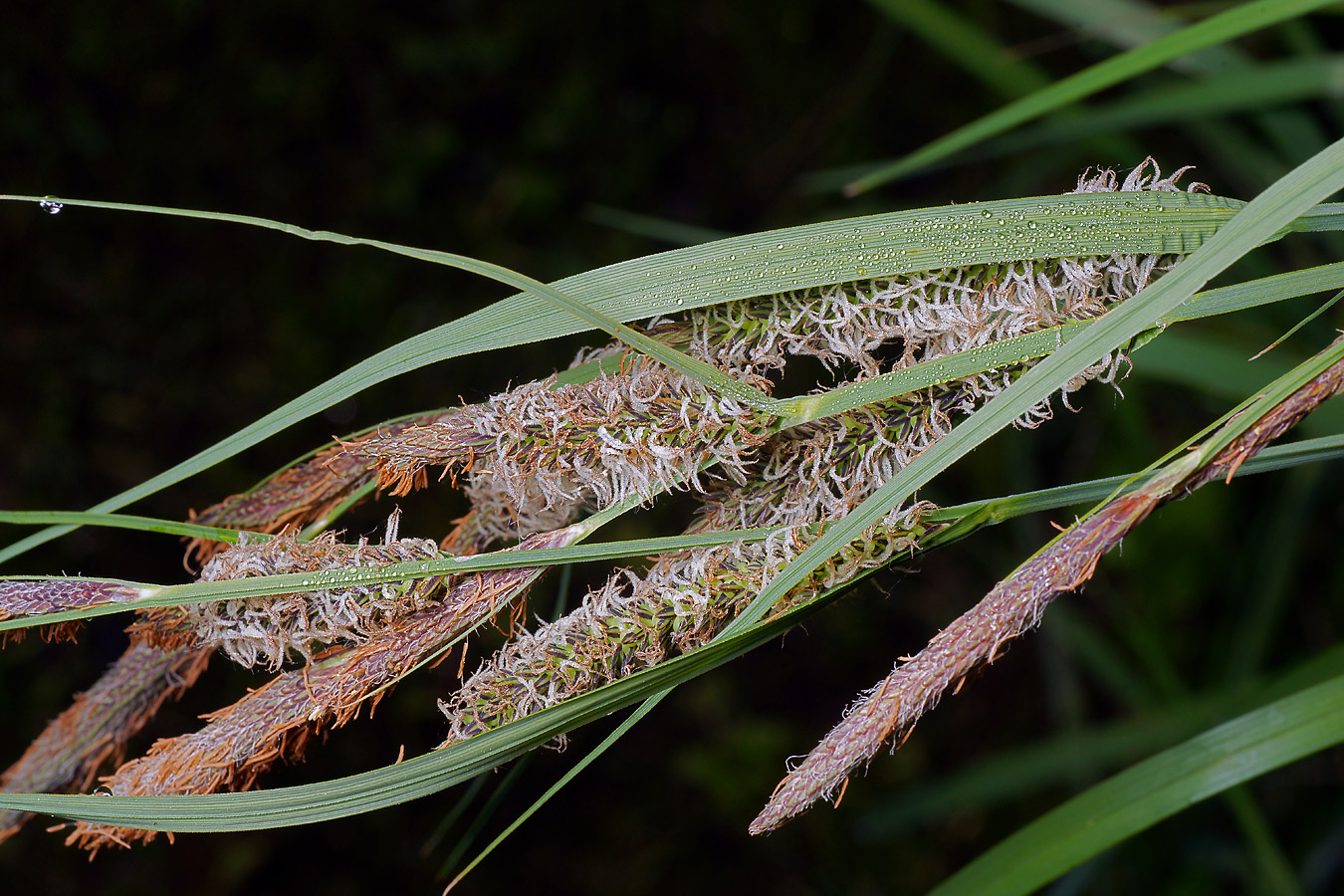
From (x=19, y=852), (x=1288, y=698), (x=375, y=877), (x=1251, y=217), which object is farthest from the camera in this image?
(x=375, y=877)

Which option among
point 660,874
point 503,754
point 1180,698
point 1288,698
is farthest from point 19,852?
point 1180,698

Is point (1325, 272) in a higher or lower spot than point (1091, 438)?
lower

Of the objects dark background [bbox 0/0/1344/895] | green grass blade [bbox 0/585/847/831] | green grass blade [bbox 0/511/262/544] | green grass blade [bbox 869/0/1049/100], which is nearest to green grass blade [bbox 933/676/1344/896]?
green grass blade [bbox 0/585/847/831]

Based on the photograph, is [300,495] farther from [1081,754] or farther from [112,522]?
[1081,754]

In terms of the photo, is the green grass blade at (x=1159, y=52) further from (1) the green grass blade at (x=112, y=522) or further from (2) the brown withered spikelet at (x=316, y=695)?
(1) the green grass blade at (x=112, y=522)

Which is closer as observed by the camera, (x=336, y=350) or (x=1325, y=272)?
(x=1325, y=272)

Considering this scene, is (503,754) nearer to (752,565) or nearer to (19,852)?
(752,565)

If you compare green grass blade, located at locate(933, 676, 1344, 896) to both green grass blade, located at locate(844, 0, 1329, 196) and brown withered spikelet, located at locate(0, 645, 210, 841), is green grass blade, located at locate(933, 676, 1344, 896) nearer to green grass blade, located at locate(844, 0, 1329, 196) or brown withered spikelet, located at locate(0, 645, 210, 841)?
green grass blade, located at locate(844, 0, 1329, 196)
